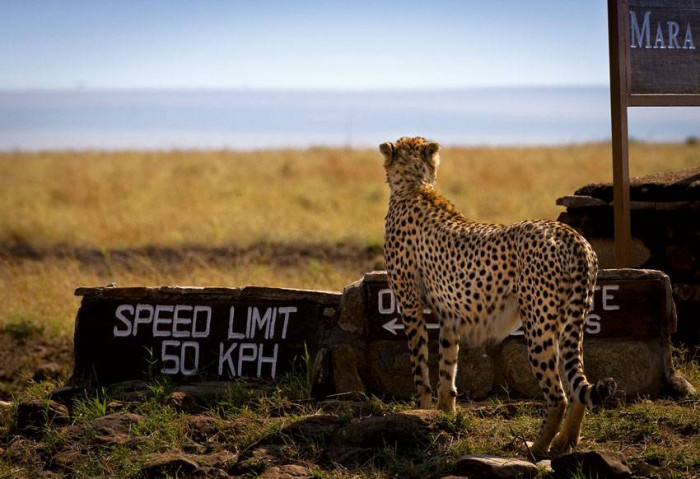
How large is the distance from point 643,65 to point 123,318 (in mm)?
3531

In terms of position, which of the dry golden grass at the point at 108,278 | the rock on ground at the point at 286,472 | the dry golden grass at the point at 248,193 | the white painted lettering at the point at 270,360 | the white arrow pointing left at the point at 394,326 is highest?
the dry golden grass at the point at 248,193

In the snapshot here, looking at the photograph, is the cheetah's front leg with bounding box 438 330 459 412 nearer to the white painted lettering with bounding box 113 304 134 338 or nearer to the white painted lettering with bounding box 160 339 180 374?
the white painted lettering with bounding box 160 339 180 374

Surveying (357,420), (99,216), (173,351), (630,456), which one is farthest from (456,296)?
(99,216)

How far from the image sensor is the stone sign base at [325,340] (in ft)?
18.9

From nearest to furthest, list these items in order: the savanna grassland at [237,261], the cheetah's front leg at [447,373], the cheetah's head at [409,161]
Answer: the savanna grassland at [237,261] < the cheetah's front leg at [447,373] < the cheetah's head at [409,161]

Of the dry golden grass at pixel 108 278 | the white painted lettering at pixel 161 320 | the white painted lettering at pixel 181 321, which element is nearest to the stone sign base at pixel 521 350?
the white painted lettering at pixel 181 321

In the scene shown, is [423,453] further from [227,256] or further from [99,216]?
[99,216]

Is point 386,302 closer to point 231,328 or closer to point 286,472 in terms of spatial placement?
point 231,328

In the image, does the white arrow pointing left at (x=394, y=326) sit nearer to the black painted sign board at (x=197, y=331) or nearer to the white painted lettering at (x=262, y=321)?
the black painted sign board at (x=197, y=331)

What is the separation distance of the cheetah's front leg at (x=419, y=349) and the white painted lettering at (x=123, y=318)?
1.72 meters

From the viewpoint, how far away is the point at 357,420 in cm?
507

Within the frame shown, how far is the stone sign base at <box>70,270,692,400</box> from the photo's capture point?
575cm

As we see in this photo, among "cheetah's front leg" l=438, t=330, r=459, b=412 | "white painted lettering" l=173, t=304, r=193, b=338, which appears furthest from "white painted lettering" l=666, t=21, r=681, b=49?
"white painted lettering" l=173, t=304, r=193, b=338

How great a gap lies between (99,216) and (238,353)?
9.58m
